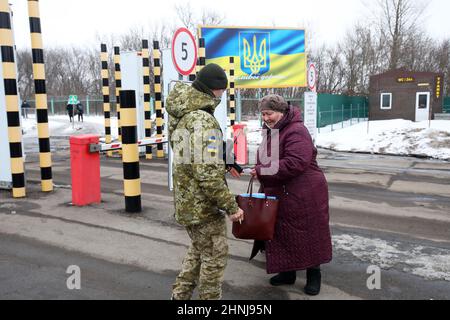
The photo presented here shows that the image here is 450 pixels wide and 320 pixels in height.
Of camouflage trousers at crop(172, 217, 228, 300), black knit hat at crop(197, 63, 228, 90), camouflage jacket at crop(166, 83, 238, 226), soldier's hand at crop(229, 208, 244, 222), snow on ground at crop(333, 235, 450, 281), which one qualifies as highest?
black knit hat at crop(197, 63, 228, 90)

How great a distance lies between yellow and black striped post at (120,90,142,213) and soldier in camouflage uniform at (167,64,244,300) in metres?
3.05

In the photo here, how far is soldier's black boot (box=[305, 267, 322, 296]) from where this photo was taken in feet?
12.3

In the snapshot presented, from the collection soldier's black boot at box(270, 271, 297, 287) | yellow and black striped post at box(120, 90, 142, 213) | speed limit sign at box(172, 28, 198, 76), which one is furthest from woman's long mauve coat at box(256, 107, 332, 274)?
speed limit sign at box(172, 28, 198, 76)

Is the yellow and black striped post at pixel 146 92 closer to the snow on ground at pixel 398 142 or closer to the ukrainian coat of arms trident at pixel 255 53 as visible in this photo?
the snow on ground at pixel 398 142

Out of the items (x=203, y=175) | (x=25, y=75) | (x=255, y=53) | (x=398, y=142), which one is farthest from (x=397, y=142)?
(x=25, y=75)

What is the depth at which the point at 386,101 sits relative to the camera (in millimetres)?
33500

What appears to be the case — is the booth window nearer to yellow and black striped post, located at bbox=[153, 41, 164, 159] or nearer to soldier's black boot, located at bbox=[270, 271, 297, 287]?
yellow and black striped post, located at bbox=[153, 41, 164, 159]

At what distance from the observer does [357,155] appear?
1531 cm

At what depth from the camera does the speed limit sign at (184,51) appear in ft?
22.7

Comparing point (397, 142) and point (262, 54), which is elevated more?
point (262, 54)

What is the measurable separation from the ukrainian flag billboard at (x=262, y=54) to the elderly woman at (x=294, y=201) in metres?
16.5

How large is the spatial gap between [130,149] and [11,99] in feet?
7.98

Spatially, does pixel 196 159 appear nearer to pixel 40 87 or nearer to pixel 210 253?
pixel 210 253
